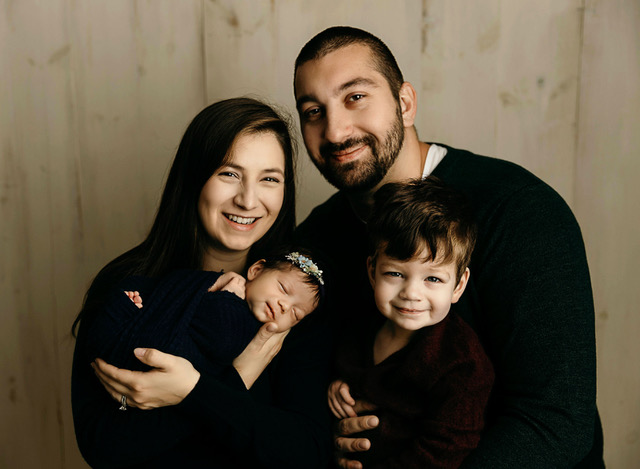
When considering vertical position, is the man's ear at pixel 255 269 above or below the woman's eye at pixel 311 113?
below

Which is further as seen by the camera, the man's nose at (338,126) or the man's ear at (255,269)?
the man's nose at (338,126)

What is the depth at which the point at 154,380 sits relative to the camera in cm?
132

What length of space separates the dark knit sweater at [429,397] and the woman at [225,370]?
147mm

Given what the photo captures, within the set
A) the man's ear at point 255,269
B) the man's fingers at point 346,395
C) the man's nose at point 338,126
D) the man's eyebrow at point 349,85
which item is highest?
the man's eyebrow at point 349,85

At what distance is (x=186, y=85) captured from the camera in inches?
95.6

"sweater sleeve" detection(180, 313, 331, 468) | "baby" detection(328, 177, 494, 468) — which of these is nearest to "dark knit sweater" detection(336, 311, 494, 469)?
"baby" detection(328, 177, 494, 468)

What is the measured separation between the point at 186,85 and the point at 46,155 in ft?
2.02

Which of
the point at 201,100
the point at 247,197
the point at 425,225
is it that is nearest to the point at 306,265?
the point at 247,197

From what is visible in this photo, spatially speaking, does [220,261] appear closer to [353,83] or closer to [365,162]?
[365,162]

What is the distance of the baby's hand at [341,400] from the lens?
5.11 ft

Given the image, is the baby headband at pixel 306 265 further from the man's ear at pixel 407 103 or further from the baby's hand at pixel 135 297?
the man's ear at pixel 407 103

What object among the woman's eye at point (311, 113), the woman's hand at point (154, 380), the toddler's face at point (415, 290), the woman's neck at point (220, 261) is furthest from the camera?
the woman's eye at point (311, 113)

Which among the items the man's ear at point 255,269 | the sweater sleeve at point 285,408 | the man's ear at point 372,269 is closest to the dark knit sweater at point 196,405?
the sweater sleeve at point 285,408

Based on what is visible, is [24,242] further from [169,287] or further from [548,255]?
[548,255]
